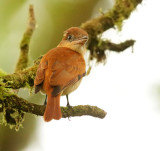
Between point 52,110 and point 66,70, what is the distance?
2.34ft

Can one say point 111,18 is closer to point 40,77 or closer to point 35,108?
point 40,77

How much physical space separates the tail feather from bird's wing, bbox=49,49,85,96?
0.19 feet

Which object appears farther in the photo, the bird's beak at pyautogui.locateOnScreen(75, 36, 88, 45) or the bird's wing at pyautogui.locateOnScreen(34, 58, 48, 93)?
the bird's beak at pyautogui.locateOnScreen(75, 36, 88, 45)

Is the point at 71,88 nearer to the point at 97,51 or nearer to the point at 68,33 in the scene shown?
the point at 68,33

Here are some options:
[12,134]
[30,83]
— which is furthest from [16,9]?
[30,83]

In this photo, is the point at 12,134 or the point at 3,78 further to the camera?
the point at 12,134

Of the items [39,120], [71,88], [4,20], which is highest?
[4,20]

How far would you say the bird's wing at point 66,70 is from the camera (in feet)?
12.5

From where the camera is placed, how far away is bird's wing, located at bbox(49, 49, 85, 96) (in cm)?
381

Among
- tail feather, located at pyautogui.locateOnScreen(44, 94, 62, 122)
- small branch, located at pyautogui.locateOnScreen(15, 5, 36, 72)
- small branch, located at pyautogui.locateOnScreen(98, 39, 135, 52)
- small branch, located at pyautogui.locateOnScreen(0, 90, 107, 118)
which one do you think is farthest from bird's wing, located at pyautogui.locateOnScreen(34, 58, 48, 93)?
small branch, located at pyautogui.locateOnScreen(98, 39, 135, 52)

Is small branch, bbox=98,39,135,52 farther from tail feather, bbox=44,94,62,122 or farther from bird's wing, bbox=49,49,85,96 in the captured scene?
tail feather, bbox=44,94,62,122

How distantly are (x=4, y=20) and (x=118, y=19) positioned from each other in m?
2.44

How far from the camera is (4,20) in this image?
7.02 meters

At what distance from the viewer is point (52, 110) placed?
3477 millimetres
